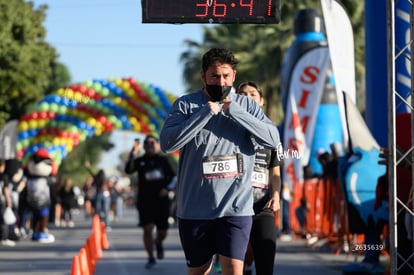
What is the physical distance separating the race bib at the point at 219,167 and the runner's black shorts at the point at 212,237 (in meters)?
0.26

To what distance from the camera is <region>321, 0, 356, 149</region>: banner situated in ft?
50.7

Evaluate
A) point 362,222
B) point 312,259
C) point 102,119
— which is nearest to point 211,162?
point 362,222

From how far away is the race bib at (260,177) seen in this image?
8.88 metres

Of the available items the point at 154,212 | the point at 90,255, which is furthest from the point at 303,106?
the point at 90,255

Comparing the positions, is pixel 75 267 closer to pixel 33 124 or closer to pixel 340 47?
pixel 340 47

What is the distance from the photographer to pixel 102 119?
34750 millimetres

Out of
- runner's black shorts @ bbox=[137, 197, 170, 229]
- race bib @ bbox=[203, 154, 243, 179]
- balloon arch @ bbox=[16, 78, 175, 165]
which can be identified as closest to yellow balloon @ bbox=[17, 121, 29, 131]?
balloon arch @ bbox=[16, 78, 175, 165]

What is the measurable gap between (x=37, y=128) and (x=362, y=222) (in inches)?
774

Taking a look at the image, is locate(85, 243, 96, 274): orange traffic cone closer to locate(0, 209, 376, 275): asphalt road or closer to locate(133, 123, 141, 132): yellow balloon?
locate(0, 209, 376, 275): asphalt road

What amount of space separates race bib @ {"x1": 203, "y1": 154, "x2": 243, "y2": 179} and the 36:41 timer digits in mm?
2238

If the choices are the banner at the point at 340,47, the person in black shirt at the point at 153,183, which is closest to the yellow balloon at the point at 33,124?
the person in black shirt at the point at 153,183

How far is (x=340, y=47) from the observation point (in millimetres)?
15703

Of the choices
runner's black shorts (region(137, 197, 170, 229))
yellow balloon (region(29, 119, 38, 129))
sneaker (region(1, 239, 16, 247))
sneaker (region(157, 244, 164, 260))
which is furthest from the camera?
yellow balloon (region(29, 119, 38, 129))

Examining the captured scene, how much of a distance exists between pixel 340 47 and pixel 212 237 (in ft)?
30.1
